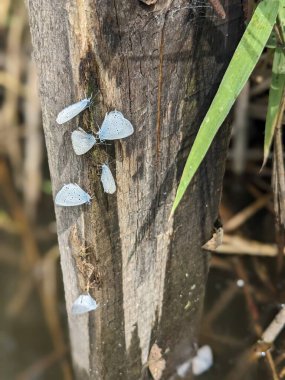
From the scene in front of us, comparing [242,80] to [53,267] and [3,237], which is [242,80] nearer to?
[53,267]

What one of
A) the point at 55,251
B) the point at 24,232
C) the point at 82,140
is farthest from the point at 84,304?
the point at 24,232

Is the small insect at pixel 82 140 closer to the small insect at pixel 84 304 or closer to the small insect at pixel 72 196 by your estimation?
the small insect at pixel 72 196

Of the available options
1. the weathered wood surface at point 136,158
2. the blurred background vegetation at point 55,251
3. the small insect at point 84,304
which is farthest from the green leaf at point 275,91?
the small insect at point 84,304

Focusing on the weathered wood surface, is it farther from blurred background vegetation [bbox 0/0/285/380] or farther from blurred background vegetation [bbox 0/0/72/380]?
blurred background vegetation [bbox 0/0/72/380]

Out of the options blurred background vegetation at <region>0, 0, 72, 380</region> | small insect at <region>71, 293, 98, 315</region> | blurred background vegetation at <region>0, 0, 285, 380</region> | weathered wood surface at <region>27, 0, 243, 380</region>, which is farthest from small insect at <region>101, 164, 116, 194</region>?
blurred background vegetation at <region>0, 0, 72, 380</region>

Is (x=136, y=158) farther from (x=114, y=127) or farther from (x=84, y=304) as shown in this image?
(x=84, y=304)

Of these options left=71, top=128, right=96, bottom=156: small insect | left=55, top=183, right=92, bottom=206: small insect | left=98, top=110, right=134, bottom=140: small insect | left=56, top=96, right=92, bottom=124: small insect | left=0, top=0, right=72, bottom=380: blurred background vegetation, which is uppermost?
left=56, top=96, right=92, bottom=124: small insect
